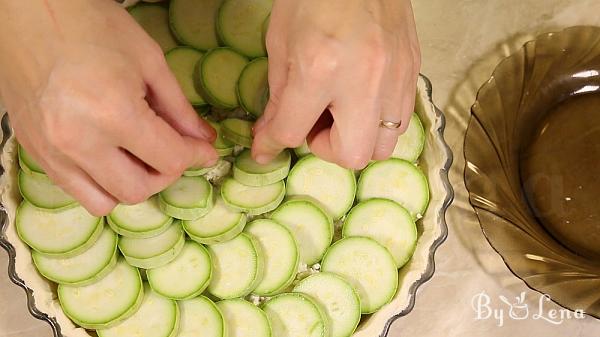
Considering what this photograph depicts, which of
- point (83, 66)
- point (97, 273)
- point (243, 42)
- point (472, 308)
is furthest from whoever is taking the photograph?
point (472, 308)

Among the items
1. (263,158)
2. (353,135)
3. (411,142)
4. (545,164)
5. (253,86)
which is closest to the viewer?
(353,135)

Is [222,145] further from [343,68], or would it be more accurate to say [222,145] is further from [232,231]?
[343,68]

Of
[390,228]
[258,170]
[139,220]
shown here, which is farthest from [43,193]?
[390,228]

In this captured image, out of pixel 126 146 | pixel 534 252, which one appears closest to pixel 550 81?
pixel 534 252

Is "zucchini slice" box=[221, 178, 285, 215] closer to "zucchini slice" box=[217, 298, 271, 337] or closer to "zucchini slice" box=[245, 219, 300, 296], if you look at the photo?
"zucchini slice" box=[245, 219, 300, 296]

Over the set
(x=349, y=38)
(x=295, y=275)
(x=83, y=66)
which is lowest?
(x=295, y=275)

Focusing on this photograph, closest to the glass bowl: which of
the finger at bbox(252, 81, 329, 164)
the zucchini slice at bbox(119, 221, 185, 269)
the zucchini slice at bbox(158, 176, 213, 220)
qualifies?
the zucchini slice at bbox(119, 221, 185, 269)

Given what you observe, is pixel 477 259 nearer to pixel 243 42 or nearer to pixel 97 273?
pixel 243 42
